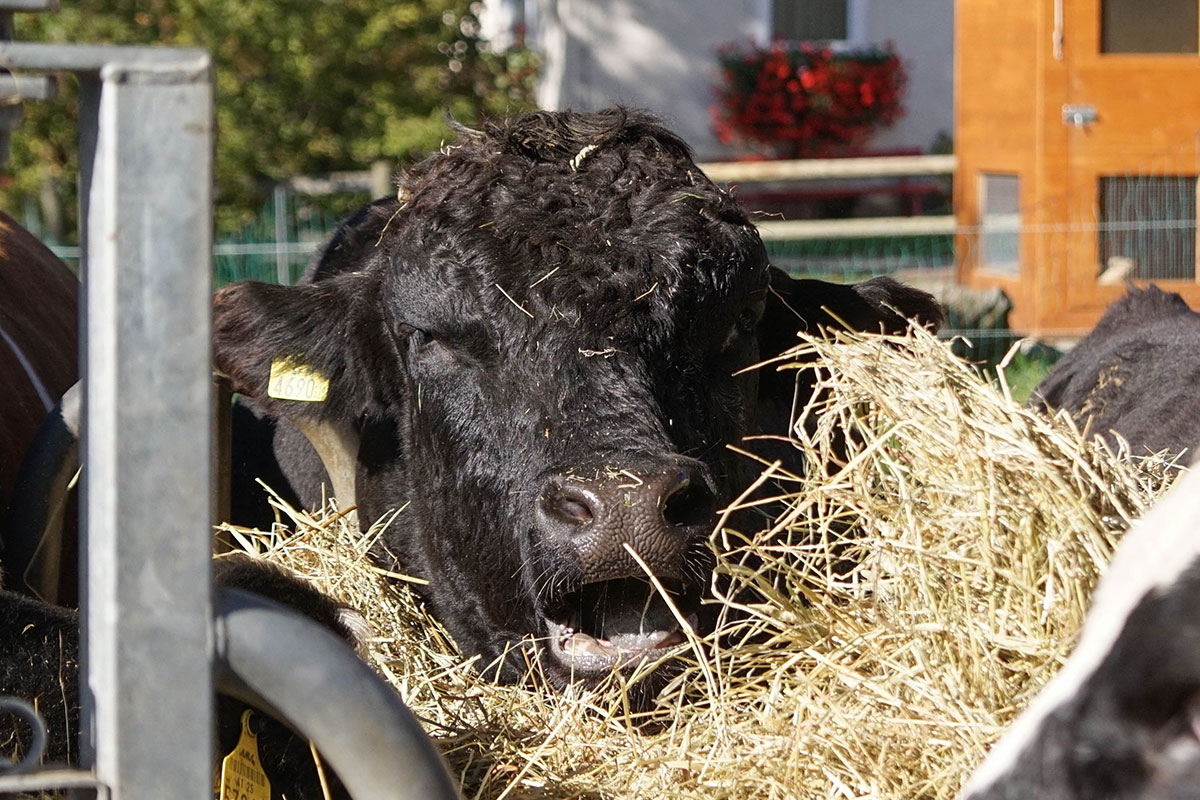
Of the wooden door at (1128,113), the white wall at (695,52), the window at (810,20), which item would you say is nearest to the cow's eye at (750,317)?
the wooden door at (1128,113)

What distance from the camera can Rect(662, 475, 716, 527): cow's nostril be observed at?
2.59 meters

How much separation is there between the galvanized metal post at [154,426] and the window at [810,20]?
17.3 metres

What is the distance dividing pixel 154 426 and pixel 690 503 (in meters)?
1.46

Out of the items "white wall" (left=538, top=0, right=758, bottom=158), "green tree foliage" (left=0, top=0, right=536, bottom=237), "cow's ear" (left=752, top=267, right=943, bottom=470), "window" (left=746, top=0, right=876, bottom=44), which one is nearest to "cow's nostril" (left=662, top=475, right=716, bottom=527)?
"cow's ear" (left=752, top=267, right=943, bottom=470)

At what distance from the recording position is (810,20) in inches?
709

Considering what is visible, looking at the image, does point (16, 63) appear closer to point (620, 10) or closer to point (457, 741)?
point (457, 741)

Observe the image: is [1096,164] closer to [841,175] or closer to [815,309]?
[841,175]

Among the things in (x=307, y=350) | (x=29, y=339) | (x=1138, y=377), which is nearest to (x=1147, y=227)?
(x=1138, y=377)

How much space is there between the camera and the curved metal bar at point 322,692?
1.40 metres

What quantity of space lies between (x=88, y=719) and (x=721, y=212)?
2.12 metres

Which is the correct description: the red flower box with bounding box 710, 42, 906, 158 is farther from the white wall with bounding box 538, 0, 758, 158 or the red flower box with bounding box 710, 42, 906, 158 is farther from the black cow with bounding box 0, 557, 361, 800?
the black cow with bounding box 0, 557, 361, 800

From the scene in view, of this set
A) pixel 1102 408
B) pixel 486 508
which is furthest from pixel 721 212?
pixel 1102 408

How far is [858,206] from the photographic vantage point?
1702cm

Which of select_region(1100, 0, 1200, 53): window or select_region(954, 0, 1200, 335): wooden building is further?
select_region(1100, 0, 1200, 53): window
